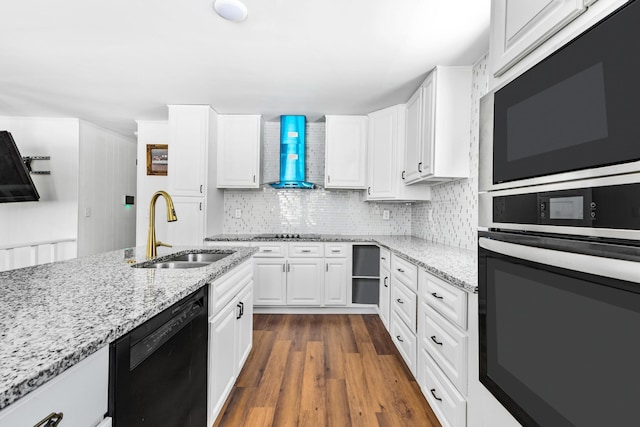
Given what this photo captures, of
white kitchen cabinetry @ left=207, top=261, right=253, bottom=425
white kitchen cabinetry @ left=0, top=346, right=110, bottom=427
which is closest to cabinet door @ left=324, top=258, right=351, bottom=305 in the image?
white kitchen cabinetry @ left=207, top=261, right=253, bottom=425

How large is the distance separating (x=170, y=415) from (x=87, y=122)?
174 inches

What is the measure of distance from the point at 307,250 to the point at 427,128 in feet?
5.86

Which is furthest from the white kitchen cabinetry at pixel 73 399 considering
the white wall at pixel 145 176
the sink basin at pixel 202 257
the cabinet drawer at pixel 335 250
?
the white wall at pixel 145 176

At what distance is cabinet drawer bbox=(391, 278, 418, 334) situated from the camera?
2.05 m

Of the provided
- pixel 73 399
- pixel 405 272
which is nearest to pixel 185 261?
pixel 73 399

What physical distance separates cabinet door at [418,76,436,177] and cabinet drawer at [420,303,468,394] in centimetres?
127

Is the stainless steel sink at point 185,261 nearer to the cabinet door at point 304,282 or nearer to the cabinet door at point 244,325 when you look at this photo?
the cabinet door at point 244,325

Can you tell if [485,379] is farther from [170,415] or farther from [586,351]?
[170,415]

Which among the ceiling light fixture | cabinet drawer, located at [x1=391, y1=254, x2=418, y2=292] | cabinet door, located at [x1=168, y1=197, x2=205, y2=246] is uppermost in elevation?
the ceiling light fixture

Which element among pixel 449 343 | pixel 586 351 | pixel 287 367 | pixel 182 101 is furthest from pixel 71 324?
pixel 182 101

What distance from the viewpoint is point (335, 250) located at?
3453mm

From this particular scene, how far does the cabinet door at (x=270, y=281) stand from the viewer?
340cm

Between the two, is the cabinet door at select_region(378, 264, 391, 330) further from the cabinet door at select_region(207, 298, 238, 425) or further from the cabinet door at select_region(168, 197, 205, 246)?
the cabinet door at select_region(168, 197, 205, 246)

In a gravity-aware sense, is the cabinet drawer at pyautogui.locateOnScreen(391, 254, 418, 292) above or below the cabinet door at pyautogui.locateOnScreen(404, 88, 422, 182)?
below
